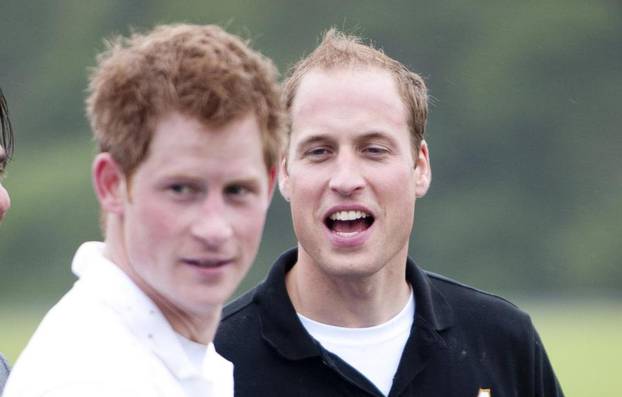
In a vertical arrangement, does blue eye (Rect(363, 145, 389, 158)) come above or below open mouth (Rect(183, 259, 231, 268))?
above

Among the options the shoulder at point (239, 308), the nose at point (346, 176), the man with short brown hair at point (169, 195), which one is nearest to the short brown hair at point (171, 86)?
the man with short brown hair at point (169, 195)

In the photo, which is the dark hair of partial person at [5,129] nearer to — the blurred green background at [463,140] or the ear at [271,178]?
the ear at [271,178]

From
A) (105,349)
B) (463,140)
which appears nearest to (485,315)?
(105,349)

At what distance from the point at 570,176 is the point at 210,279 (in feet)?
110

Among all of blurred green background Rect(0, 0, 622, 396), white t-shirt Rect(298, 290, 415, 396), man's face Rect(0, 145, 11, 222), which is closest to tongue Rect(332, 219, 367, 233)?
white t-shirt Rect(298, 290, 415, 396)

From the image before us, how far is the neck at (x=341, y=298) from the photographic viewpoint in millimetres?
3824

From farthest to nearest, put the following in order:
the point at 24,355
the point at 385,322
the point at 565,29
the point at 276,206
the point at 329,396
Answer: the point at 565,29 → the point at 276,206 → the point at 385,322 → the point at 329,396 → the point at 24,355

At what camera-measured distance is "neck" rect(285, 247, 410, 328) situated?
3824mm

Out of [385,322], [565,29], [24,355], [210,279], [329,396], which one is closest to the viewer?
[24,355]

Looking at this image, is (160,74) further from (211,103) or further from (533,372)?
(533,372)

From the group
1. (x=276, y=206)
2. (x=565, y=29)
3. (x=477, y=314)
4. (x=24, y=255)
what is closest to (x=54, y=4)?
(x=24, y=255)

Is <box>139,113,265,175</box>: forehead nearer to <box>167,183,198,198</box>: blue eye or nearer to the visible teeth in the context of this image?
<box>167,183,198,198</box>: blue eye

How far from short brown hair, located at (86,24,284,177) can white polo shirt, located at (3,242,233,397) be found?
207mm

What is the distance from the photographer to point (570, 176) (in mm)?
35156
